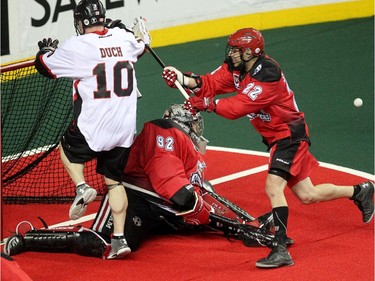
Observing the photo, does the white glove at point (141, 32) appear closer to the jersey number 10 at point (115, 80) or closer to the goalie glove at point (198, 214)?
the jersey number 10 at point (115, 80)

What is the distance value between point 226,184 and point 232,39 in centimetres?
169

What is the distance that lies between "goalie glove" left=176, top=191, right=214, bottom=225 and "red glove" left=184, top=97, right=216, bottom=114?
55 cm

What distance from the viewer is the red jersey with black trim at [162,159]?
703 cm

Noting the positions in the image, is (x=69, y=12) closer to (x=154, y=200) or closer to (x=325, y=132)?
(x=325, y=132)

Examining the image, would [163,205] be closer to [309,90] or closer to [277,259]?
[277,259]

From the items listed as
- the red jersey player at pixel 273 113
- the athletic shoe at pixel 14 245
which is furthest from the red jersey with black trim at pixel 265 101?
the athletic shoe at pixel 14 245

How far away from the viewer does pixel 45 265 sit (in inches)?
269

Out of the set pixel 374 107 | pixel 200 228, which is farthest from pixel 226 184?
pixel 374 107

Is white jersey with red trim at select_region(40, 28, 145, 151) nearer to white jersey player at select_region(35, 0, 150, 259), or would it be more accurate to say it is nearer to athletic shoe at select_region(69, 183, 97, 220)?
white jersey player at select_region(35, 0, 150, 259)

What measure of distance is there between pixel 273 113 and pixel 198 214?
818 mm

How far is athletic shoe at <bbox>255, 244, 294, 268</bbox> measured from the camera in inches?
266

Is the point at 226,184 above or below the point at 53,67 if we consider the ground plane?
below

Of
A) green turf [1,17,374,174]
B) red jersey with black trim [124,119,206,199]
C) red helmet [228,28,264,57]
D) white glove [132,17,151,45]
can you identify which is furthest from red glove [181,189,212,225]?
green turf [1,17,374,174]

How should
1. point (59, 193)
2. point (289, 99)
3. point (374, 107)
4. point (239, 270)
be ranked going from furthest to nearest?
point (374, 107) < point (59, 193) < point (289, 99) < point (239, 270)
